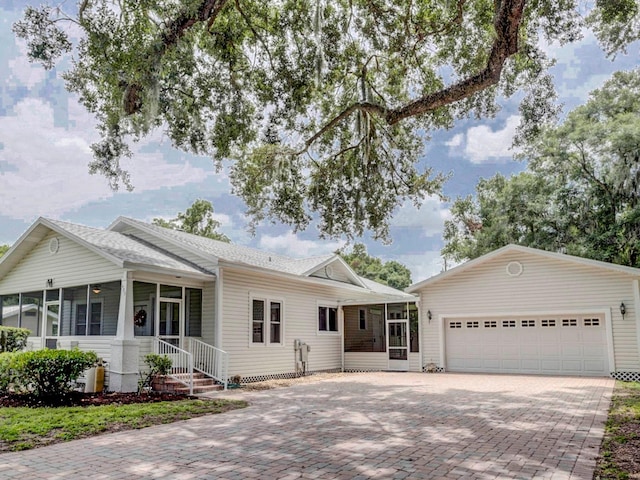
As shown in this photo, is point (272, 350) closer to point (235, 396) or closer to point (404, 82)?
point (235, 396)

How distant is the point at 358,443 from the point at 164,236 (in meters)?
9.93

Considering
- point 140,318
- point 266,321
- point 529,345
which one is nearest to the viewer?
point 140,318

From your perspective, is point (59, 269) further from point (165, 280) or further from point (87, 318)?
point (165, 280)

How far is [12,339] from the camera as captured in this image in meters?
12.9

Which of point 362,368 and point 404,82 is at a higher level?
point 404,82

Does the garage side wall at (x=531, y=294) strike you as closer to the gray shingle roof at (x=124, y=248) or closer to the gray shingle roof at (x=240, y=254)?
the gray shingle roof at (x=240, y=254)

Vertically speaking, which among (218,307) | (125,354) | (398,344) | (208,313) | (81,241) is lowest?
(398,344)

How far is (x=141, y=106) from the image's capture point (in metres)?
9.79

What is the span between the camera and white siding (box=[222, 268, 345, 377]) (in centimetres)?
1287

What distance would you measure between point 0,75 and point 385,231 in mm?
13094

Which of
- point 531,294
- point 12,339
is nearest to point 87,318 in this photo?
point 12,339

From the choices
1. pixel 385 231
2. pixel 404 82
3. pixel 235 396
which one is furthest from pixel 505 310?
pixel 235 396

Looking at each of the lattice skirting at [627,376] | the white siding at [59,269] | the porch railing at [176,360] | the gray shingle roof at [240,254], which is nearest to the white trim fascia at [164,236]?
the gray shingle roof at [240,254]

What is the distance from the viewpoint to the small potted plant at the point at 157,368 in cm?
1062
